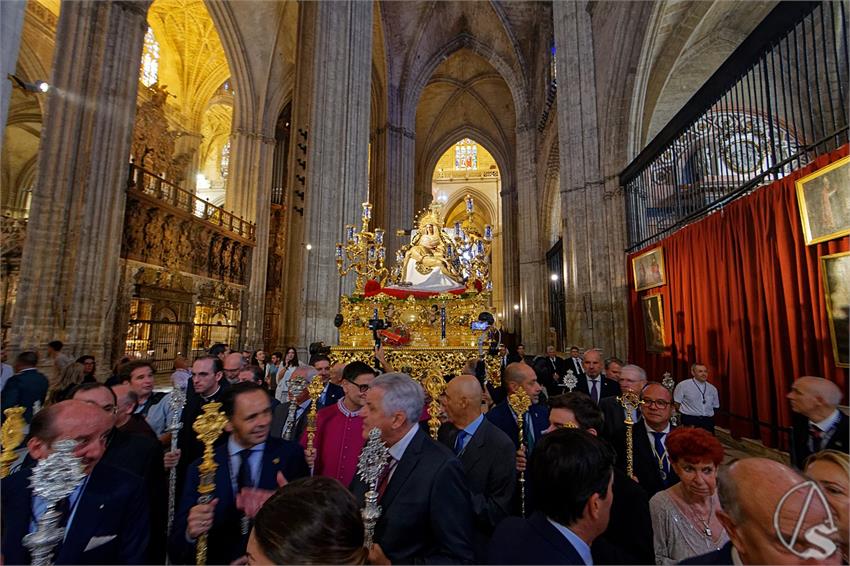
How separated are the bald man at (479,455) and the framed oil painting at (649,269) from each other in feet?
21.5

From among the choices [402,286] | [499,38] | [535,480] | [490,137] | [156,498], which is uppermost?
[499,38]

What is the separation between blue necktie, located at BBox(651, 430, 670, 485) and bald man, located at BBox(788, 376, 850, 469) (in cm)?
110

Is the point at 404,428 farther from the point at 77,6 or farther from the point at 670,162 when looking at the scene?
the point at 77,6

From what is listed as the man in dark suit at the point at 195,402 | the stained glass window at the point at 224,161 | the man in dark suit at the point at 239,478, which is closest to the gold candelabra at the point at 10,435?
the man in dark suit at the point at 239,478

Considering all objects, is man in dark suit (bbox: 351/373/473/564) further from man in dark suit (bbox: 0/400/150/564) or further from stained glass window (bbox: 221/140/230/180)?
stained glass window (bbox: 221/140/230/180)

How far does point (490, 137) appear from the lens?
1095 inches

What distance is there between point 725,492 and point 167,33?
990 inches

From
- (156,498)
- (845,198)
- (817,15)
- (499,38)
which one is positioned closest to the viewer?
(156,498)

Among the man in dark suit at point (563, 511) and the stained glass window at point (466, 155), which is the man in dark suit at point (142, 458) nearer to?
the man in dark suit at point (563, 511)

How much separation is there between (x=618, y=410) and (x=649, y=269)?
5824mm

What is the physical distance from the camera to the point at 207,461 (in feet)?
5.39

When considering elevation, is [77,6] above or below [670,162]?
above

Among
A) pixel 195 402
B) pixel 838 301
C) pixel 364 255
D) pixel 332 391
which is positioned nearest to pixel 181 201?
pixel 364 255

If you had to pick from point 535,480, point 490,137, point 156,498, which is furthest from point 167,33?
point 535,480
